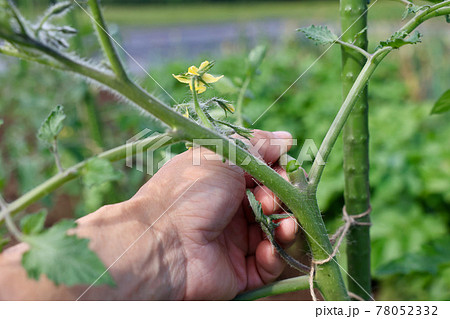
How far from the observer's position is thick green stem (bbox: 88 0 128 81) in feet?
1.94

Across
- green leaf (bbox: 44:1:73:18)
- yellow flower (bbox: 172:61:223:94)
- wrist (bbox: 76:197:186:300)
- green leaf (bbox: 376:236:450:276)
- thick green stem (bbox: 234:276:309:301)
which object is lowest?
green leaf (bbox: 376:236:450:276)

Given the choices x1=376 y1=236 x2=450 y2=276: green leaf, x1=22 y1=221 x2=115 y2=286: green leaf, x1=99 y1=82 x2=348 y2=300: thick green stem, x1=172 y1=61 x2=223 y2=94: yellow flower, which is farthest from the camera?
x1=376 y1=236 x2=450 y2=276: green leaf

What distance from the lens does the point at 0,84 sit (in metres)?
3.56

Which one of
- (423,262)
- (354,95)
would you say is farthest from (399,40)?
(423,262)

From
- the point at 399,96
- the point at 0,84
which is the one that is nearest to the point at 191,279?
the point at 0,84

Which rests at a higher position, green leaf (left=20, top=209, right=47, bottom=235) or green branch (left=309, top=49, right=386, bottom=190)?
green branch (left=309, top=49, right=386, bottom=190)

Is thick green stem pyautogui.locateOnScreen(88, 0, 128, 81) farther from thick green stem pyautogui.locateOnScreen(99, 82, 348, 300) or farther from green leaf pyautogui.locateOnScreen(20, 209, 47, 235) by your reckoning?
green leaf pyautogui.locateOnScreen(20, 209, 47, 235)

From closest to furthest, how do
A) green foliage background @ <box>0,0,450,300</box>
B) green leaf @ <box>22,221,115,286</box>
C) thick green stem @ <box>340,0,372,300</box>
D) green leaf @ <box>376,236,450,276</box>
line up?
green leaf @ <box>22,221,115,286</box>, thick green stem @ <box>340,0,372,300</box>, green leaf @ <box>376,236,450,276</box>, green foliage background @ <box>0,0,450,300</box>

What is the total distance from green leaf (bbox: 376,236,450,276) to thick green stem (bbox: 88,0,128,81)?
0.99 m

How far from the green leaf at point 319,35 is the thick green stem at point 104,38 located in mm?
387

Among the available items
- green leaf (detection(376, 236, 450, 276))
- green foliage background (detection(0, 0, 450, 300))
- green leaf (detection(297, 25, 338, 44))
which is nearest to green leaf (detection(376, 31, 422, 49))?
green leaf (detection(297, 25, 338, 44))

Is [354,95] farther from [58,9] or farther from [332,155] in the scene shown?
[332,155]

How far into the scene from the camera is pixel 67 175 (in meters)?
0.58

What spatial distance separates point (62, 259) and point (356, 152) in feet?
2.17
